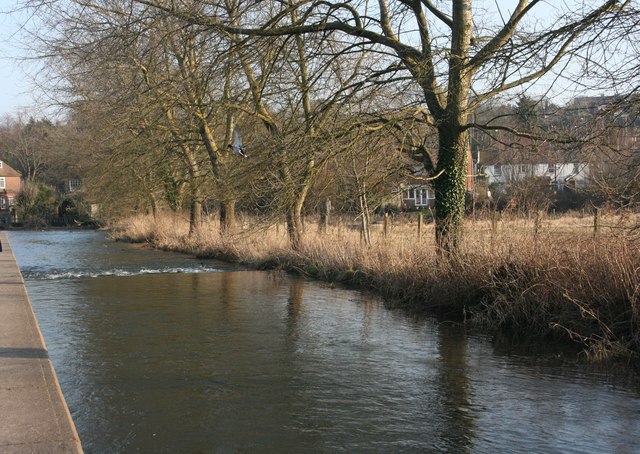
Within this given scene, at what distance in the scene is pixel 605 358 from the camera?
29.8 ft

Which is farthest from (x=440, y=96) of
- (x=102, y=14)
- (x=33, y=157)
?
(x=33, y=157)

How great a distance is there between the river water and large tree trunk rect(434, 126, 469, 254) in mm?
1942

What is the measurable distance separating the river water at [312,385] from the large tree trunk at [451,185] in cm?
194

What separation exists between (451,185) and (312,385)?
6.68 meters

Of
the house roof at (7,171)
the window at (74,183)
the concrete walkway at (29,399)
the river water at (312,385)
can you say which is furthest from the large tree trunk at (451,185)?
the house roof at (7,171)

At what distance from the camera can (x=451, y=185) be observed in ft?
44.2

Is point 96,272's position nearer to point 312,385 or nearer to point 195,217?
point 195,217

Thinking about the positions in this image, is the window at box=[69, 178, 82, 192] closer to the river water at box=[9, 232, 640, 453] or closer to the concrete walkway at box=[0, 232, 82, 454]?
the river water at box=[9, 232, 640, 453]

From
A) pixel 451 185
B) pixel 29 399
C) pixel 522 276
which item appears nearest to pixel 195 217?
pixel 451 185

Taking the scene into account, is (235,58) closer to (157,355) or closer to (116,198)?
(157,355)

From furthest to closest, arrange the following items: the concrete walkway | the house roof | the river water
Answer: the house roof, the river water, the concrete walkway

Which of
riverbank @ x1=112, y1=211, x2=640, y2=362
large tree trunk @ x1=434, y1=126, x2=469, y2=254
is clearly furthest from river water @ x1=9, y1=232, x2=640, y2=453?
large tree trunk @ x1=434, y1=126, x2=469, y2=254

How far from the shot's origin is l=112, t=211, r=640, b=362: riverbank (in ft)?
30.9

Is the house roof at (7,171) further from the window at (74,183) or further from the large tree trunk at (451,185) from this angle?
the large tree trunk at (451,185)
